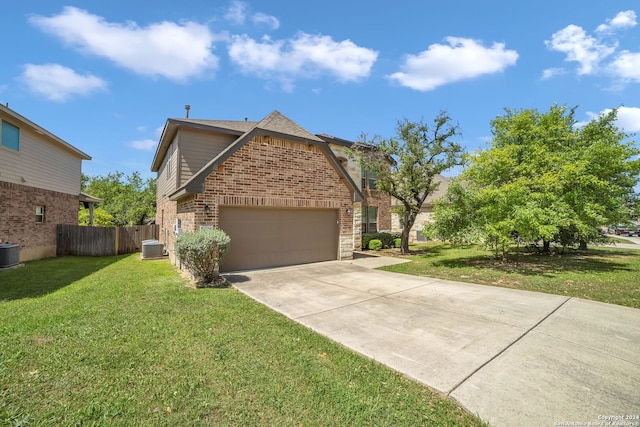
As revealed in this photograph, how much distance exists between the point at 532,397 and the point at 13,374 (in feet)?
18.8

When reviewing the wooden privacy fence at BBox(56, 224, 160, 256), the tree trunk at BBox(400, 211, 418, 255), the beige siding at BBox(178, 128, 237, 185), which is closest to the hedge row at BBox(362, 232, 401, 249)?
the tree trunk at BBox(400, 211, 418, 255)

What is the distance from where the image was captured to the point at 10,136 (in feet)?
38.6

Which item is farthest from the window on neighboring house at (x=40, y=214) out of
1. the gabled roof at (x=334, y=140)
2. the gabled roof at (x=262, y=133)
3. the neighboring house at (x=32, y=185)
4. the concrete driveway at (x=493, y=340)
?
the gabled roof at (x=334, y=140)

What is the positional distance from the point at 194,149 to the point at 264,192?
159 inches

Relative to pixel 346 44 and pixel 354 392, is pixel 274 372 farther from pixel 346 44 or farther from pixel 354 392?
pixel 346 44

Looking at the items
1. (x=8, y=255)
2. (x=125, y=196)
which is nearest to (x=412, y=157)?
(x=8, y=255)

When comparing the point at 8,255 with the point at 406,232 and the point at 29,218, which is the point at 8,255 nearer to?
the point at 29,218

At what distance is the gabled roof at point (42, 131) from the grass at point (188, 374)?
32.2 ft

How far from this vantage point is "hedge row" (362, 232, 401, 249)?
58.9ft

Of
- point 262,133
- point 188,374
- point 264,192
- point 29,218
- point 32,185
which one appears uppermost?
point 262,133

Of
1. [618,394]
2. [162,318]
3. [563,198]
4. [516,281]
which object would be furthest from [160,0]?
[563,198]

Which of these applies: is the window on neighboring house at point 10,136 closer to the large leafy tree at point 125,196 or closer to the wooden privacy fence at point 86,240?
the wooden privacy fence at point 86,240

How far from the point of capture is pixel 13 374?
3.24m

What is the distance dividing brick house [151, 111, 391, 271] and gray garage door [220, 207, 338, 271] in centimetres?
3
